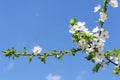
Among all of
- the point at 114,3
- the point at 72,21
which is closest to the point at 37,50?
the point at 72,21

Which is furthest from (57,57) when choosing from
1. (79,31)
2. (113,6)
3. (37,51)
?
(113,6)

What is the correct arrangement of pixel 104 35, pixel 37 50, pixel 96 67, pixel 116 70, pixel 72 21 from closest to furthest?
1. pixel 104 35
2. pixel 72 21
3. pixel 96 67
4. pixel 116 70
5. pixel 37 50

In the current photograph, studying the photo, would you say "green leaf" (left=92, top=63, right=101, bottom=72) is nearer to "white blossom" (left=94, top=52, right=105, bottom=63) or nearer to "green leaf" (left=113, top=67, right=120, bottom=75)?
"white blossom" (left=94, top=52, right=105, bottom=63)

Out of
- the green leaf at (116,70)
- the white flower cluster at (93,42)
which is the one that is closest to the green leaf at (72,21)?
the white flower cluster at (93,42)

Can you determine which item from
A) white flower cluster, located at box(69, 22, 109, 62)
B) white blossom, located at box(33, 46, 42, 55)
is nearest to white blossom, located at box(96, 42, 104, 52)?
A: white flower cluster, located at box(69, 22, 109, 62)

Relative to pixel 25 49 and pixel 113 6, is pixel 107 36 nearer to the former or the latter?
pixel 113 6

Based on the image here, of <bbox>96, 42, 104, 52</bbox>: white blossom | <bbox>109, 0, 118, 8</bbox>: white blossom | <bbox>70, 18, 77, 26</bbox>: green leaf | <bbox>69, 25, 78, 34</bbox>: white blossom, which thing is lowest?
<bbox>96, 42, 104, 52</bbox>: white blossom

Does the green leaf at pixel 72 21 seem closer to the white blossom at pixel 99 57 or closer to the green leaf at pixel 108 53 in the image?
the white blossom at pixel 99 57

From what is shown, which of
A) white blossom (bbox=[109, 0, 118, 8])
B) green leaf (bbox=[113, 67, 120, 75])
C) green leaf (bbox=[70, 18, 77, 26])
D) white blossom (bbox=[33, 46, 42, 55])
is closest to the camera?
green leaf (bbox=[70, 18, 77, 26])

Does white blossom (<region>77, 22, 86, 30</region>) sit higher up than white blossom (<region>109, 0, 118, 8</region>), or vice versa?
white blossom (<region>109, 0, 118, 8</region>)

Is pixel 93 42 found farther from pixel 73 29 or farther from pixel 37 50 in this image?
pixel 37 50

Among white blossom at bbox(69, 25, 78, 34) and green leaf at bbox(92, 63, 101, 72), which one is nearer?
white blossom at bbox(69, 25, 78, 34)
